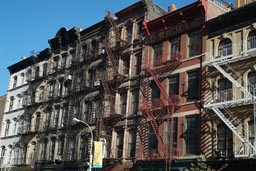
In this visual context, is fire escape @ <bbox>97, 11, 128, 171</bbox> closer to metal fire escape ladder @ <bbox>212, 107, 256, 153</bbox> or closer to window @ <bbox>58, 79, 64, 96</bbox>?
window @ <bbox>58, 79, 64, 96</bbox>

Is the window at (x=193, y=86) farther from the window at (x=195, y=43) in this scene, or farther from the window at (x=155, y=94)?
the window at (x=155, y=94)

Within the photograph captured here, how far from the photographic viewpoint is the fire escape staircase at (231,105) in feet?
86.4

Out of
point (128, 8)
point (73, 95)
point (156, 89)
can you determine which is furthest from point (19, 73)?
point (156, 89)

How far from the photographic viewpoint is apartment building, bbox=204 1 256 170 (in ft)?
88.0

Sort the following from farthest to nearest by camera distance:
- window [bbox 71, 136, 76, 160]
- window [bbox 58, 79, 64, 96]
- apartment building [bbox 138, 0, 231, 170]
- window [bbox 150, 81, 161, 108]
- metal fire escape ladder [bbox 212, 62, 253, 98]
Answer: window [bbox 58, 79, 64, 96] < window [bbox 71, 136, 76, 160] < window [bbox 150, 81, 161, 108] < apartment building [bbox 138, 0, 231, 170] < metal fire escape ladder [bbox 212, 62, 253, 98]

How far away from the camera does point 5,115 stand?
57.7 meters

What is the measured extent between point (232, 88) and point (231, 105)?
157 cm

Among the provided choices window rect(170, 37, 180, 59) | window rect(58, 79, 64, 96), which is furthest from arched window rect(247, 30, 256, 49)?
window rect(58, 79, 64, 96)

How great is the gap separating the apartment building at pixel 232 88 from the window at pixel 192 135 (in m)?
1.02

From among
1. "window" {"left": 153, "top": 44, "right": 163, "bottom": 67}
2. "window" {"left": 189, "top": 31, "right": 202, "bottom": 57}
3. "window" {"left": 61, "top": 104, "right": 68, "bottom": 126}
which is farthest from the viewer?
"window" {"left": 61, "top": 104, "right": 68, "bottom": 126}

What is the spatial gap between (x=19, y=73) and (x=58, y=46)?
9771mm

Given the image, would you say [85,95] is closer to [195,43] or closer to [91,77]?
[91,77]

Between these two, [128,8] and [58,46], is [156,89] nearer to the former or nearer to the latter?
[128,8]

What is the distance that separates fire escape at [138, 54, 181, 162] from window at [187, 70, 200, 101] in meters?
1.25
